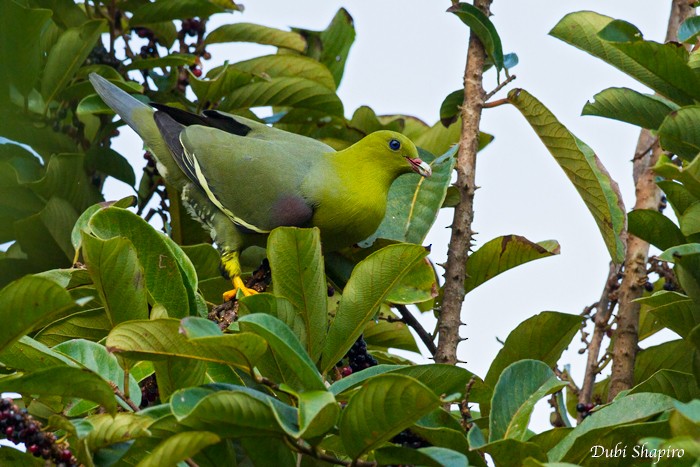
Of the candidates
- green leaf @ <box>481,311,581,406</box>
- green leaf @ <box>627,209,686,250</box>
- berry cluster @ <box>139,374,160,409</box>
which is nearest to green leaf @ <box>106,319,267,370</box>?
berry cluster @ <box>139,374,160,409</box>

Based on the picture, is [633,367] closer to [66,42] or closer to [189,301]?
[189,301]

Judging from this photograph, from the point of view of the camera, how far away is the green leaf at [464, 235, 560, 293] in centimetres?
281

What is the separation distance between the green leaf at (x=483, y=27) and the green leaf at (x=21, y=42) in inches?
56.6

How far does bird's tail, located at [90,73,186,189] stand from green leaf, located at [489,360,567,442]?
6.81ft

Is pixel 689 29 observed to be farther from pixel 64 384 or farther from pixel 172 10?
pixel 64 384

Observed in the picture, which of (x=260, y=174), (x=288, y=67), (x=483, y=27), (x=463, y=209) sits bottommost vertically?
(x=260, y=174)

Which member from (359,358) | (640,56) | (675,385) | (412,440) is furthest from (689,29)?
(412,440)

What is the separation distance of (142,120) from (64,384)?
2.27 meters

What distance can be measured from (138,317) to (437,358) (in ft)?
2.84

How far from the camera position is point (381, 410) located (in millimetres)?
1647

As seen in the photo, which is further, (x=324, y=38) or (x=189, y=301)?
(x=324, y=38)

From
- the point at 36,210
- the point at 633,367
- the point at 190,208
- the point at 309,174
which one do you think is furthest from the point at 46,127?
the point at 633,367

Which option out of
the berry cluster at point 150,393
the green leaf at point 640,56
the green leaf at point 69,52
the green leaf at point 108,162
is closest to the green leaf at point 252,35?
the green leaf at point 69,52

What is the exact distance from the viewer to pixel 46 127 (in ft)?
11.8
